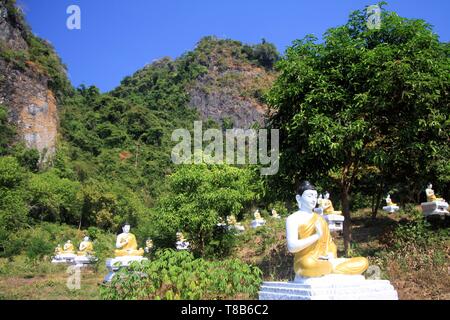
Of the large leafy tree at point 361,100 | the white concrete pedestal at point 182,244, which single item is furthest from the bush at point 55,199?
the large leafy tree at point 361,100

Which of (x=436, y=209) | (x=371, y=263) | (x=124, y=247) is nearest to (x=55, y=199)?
(x=124, y=247)

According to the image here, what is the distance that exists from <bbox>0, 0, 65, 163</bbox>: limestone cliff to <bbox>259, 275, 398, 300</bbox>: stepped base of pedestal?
127 ft

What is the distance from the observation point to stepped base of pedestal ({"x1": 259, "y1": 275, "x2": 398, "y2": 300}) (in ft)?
18.9

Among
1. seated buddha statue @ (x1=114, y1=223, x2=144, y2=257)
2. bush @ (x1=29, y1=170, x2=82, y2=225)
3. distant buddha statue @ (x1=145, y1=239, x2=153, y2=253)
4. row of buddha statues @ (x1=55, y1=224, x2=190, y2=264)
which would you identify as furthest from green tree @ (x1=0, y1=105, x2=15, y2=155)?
seated buddha statue @ (x1=114, y1=223, x2=144, y2=257)

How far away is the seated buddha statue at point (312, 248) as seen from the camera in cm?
614

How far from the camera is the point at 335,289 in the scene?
19.0 feet

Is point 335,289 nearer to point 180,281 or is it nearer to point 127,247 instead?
point 180,281

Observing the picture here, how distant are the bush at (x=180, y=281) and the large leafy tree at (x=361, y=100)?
12.7 ft

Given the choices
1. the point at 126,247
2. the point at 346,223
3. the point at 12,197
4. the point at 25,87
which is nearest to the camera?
the point at 346,223

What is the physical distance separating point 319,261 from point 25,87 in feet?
143
